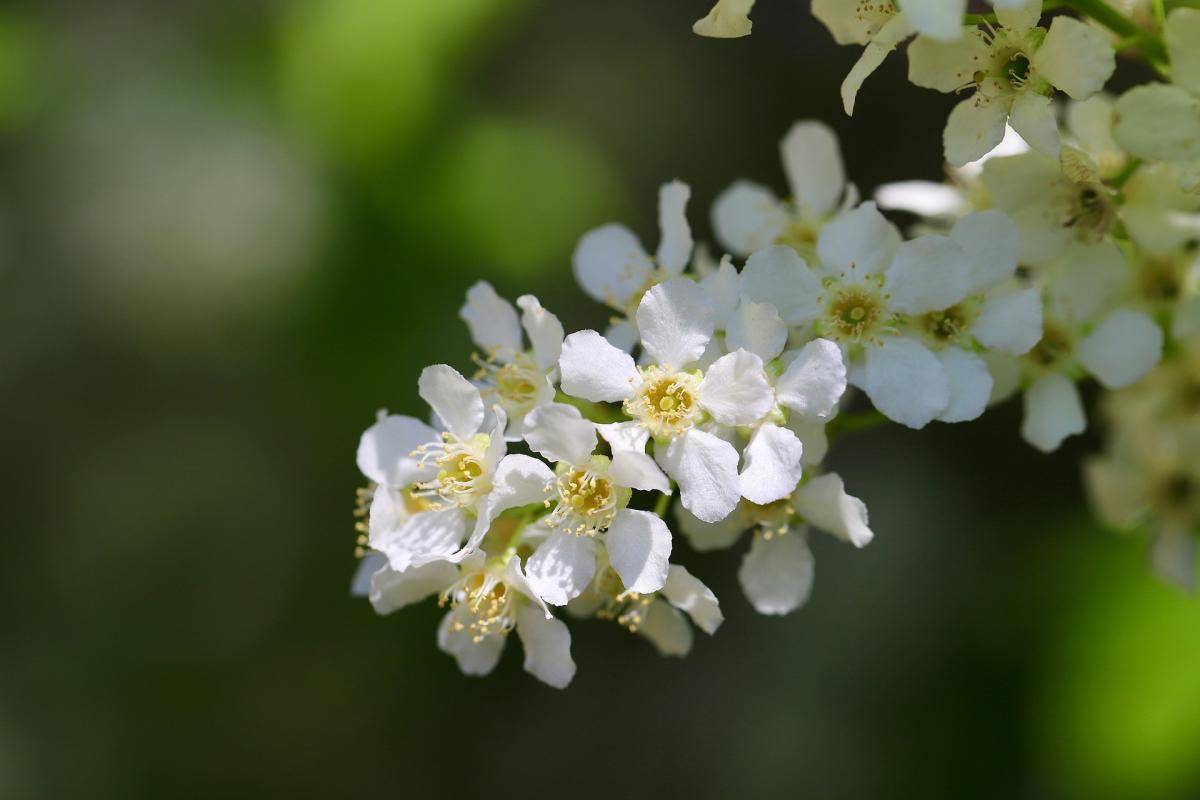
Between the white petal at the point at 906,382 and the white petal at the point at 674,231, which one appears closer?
the white petal at the point at 906,382

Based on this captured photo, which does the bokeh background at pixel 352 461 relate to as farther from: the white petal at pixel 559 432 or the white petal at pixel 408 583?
the white petal at pixel 559 432

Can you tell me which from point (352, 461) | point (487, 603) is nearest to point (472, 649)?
point (487, 603)

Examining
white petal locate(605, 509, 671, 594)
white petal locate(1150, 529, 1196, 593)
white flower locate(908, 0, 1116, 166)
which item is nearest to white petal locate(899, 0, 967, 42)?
white flower locate(908, 0, 1116, 166)

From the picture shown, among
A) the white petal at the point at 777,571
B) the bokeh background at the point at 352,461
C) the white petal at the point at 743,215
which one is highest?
the white petal at the point at 743,215

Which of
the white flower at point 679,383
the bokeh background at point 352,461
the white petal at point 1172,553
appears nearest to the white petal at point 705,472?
the white flower at point 679,383

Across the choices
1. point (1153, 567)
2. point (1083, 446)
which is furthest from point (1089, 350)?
point (1083, 446)

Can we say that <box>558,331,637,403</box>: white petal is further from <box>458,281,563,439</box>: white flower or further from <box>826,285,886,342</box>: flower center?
<box>826,285,886,342</box>: flower center
